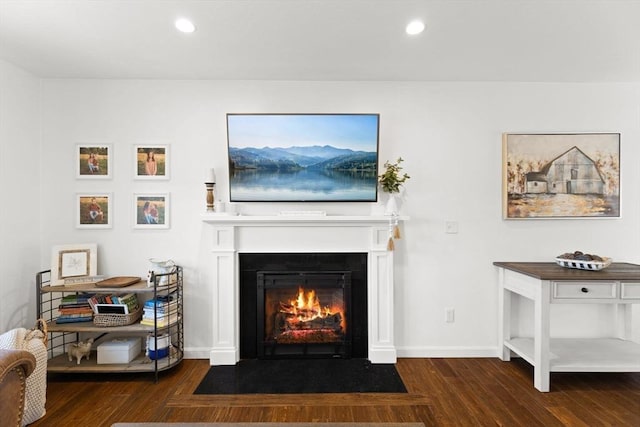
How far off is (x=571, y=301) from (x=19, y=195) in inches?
175

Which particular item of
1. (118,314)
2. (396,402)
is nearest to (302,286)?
(396,402)

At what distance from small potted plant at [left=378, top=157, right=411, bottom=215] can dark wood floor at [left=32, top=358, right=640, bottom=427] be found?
4.56 feet

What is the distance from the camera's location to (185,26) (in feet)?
7.09

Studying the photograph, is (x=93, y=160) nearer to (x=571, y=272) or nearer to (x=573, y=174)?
(x=571, y=272)

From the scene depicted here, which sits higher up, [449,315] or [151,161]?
[151,161]

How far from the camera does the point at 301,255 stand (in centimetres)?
296

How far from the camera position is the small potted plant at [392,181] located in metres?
2.86

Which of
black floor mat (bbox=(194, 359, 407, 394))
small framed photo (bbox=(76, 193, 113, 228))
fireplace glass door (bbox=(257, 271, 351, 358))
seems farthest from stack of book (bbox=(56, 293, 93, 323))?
fireplace glass door (bbox=(257, 271, 351, 358))

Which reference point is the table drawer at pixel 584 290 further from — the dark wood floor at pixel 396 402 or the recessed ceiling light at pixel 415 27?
the recessed ceiling light at pixel 415 27

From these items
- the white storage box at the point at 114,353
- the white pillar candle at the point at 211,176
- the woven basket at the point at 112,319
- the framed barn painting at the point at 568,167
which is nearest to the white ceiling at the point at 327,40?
the framed barn painting at the point at 568,167

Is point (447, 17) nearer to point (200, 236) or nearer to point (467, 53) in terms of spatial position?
point (467, 53)

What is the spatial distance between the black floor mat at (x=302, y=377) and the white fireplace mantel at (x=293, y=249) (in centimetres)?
15

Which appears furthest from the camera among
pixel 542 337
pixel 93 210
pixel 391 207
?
pixel 93 210

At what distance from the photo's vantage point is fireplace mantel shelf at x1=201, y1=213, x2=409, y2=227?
281 cm
